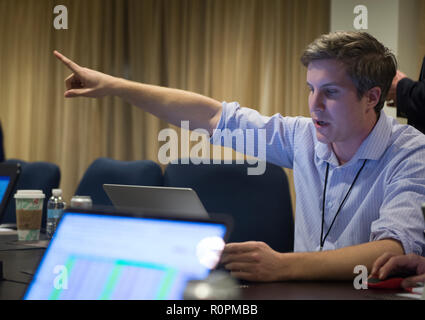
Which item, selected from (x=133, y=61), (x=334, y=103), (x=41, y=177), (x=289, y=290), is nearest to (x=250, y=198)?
(x=334, y=103)

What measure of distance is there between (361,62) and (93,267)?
113 cm

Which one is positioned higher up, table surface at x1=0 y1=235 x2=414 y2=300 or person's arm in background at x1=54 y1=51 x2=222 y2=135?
person's arm in background at x1=54 y1=51 x2=222 y2=135

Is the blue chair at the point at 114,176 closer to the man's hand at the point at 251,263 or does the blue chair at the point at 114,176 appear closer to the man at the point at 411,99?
the man at the point at 411,99

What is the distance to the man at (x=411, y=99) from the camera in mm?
1943

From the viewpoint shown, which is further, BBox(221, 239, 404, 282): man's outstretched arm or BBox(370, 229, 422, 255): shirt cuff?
BBox(370, 229, 422, 255): shirt cuff

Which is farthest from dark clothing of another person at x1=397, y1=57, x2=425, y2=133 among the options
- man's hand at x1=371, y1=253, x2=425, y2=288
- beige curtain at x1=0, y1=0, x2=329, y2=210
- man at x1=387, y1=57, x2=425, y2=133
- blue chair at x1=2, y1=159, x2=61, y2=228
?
blue chair at x1=2, y1=159, x2=61, y2=228

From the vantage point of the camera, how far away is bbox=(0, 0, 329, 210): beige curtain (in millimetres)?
3660

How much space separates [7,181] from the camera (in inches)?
63.3

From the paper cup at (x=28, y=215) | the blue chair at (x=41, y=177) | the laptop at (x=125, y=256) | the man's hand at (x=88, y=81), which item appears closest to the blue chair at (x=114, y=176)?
the blue chair at (x=41, y=177)

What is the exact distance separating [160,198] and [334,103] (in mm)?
608

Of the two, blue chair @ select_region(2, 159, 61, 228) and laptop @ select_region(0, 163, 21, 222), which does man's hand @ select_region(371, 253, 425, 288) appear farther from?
blue chair @ select_region(2, 159, 61, 228)

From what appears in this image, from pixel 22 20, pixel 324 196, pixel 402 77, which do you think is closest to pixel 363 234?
pixel 324 196

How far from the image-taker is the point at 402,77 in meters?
2.05

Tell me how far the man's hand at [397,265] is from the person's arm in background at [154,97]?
2.91 ft
